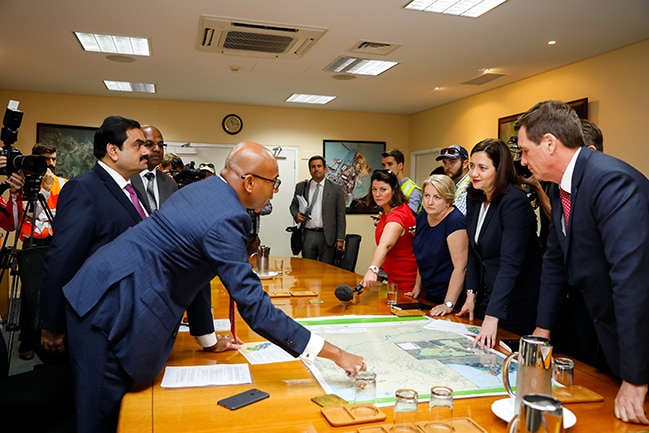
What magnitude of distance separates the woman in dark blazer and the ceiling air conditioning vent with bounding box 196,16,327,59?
2693mm

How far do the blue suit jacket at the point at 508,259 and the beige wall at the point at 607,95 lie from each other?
10.5 feet

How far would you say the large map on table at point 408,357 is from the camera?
58.1 inches

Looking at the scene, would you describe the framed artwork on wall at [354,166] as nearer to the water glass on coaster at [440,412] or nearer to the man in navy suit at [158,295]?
the man in navy suit at [158,295]

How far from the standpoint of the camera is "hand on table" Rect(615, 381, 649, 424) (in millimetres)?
1269

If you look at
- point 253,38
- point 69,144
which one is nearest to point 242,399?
point 253,38

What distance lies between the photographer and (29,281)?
2502 millimetres

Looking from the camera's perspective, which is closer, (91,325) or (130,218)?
(91,325)

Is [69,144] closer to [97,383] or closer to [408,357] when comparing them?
[97,383]

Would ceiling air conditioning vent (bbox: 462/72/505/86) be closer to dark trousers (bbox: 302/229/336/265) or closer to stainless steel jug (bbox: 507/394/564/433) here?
dark trousers (bbox: 302/229/336/265)

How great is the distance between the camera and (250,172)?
5.21 ft

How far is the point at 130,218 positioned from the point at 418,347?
4.36ft

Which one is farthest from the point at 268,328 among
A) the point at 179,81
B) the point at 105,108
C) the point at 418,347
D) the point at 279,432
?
the point at 105,108

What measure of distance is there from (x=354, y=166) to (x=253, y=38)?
4.51m

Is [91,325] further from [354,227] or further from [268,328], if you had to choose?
[354,227]
